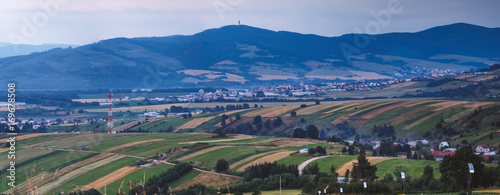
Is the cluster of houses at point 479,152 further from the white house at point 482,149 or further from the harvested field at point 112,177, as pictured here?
the harvested field at point 112,177

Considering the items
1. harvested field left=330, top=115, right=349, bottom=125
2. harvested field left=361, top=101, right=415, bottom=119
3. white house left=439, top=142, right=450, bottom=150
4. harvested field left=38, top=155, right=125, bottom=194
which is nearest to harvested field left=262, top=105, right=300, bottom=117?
harvested field left=330, top=115, right=349, bottom=125

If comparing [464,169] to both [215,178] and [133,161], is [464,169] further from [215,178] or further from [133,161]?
[133,161]

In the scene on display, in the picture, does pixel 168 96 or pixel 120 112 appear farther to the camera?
pixel 168 96

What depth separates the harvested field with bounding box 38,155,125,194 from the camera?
46722 millimetres

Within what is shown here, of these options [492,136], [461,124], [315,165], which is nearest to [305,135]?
[461,124]

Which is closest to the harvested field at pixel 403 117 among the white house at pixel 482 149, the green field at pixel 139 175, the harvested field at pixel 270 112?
the white house at pixel 482 149

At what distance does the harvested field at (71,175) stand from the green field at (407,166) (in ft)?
83.5

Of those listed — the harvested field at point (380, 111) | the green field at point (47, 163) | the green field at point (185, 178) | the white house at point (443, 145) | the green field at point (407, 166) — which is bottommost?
the green field at point (185, 178)

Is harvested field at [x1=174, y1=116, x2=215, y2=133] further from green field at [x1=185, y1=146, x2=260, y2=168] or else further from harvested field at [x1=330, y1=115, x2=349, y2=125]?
green field at [x1=185, y1=146, x2=260, y2=168]

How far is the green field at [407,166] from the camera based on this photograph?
1768 inches

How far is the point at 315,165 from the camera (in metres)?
51.0

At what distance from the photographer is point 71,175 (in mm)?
55375

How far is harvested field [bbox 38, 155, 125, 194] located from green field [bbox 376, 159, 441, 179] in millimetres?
25446

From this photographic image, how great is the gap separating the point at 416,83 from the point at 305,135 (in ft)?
334
